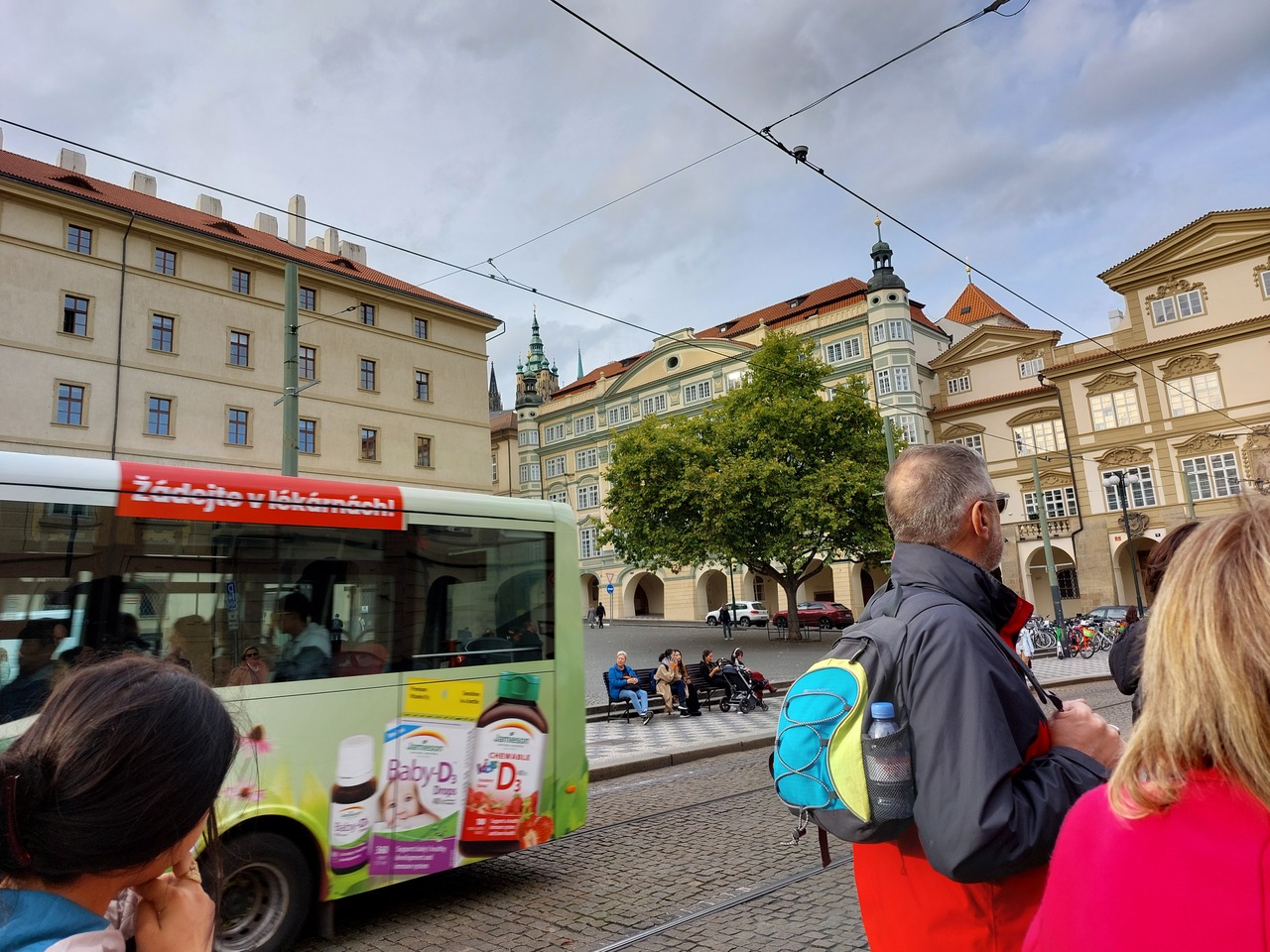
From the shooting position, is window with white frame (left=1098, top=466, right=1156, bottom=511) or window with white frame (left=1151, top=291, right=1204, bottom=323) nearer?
window with white frame (left=1151, top=291, right=1204, bottom=323)

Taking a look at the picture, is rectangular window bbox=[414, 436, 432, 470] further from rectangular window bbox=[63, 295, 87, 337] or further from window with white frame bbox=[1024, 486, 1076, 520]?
window with white frame bbox=[1024, 486, 1076, 520]

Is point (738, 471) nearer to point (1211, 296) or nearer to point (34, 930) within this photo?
point (1211, 296)

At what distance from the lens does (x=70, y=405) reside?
30594mm

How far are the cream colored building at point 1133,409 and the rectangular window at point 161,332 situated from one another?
3579 cm

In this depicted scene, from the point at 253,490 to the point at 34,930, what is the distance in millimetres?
4228

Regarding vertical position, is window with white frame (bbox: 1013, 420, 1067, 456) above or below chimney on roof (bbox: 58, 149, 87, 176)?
below

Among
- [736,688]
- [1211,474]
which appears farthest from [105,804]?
[1211,474]

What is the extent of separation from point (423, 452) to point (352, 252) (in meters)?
12.4

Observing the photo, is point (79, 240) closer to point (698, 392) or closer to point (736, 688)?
point (736, 688)

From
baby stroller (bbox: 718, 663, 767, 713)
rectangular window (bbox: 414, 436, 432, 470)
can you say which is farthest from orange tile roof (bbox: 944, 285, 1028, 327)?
baby stroller (bbox: 718, 663, 767, 713)

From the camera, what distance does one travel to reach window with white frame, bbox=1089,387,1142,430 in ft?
140

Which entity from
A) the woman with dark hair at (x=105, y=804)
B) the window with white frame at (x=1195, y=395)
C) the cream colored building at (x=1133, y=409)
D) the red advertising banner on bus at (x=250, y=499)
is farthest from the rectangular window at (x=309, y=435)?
the woman with dark hair at (x=105, y=804)

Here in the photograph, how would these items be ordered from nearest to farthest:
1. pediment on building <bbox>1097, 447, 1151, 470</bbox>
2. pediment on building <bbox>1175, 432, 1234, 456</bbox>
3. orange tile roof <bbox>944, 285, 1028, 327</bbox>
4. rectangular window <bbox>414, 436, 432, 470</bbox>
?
pediment on building <bbox>1175, 432, 1234, 456</bbox>, rectangular window <bbox>414, 436, 432, 470</bbox>, pediment on building <bbox>1097, 447, 1151, 470</bbox>, orange tile roof <bbox>944, 285, 1028, 327</bbox>

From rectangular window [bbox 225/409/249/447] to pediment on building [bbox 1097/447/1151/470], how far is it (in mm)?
39409
